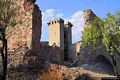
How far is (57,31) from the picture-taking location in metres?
70.8

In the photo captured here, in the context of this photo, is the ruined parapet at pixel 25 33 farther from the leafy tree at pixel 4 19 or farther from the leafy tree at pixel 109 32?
the leafy tree at pixel 4 19

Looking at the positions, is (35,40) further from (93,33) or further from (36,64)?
(93,33)

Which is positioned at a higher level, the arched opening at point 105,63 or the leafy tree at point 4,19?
the leafy tree at point 4,19

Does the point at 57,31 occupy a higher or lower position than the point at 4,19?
higher

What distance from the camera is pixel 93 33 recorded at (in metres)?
41.6

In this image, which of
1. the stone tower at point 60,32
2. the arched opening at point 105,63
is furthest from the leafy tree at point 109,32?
the stone tower at point 60,32

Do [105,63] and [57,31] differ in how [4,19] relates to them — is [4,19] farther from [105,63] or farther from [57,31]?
[57,31]

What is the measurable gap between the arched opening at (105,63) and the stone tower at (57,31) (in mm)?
14208

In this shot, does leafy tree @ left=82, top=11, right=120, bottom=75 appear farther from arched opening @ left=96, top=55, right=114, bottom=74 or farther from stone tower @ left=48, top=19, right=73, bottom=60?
stone tower @ left=48, top=19, right=73, bottom=60

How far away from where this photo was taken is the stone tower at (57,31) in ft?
225

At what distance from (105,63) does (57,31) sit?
18522 millimetres

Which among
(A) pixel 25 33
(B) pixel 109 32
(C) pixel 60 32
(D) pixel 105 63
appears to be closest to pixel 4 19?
(A) pixel 25 33

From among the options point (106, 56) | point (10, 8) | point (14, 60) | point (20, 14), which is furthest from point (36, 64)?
point (106, 56)

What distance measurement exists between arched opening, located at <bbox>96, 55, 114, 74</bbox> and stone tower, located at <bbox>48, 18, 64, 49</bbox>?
46.6 ft
